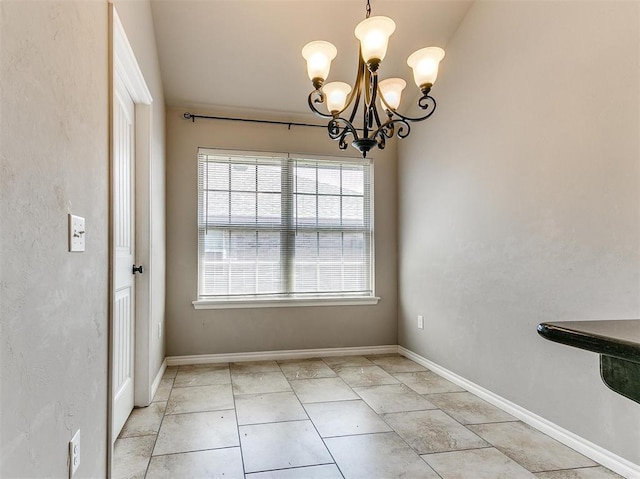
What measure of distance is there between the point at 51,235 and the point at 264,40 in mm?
2515

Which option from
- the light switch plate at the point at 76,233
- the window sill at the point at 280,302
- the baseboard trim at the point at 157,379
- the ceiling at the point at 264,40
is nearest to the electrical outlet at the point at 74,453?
the light switch plate at the point at 76,233

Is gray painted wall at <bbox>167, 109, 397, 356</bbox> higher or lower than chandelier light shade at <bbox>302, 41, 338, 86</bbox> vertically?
lower

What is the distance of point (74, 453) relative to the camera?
49.8 inches

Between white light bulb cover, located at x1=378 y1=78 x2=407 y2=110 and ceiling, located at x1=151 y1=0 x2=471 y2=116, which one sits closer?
white light bulb cover, located at x1=378 y1=78 x2=407 y2=110

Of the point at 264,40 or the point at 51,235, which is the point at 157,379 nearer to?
the point at 51,235

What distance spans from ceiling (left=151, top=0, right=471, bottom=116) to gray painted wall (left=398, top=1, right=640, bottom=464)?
38cm

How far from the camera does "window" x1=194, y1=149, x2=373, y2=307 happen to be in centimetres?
363

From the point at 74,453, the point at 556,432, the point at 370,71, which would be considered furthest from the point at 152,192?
the point at 556,432

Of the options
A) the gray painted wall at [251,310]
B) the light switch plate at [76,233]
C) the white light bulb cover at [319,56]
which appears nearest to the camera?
the light switch plate at [76,233]

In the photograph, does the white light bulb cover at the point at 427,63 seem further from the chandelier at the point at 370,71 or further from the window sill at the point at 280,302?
the window sill at the point at 280,302

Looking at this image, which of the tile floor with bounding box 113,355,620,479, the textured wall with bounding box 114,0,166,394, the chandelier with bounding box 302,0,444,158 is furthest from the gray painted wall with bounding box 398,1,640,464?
the textured wall with bounding box 114,0,166,394

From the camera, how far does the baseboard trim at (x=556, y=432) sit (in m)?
1.83

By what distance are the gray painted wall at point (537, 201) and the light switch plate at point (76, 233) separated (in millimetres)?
2272

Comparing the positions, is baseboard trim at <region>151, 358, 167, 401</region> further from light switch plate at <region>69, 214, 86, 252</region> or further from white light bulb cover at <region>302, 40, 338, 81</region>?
white light bulb cover at <region>302, 40, 338, 81</region>
